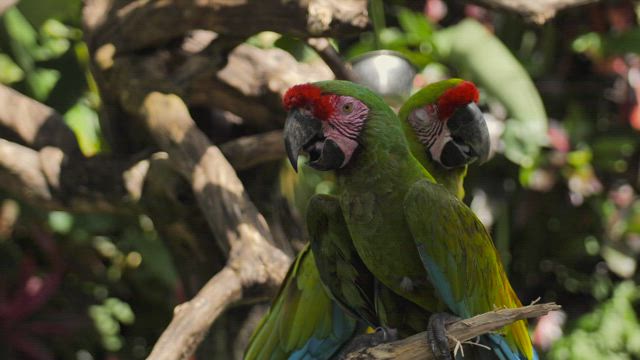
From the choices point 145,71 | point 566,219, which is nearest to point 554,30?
point 566,219

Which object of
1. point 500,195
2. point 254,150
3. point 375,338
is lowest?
point 500,195

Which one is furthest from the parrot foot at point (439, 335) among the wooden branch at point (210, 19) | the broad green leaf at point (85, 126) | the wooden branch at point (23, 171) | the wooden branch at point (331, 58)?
the broad green leaf at point (85, 126)

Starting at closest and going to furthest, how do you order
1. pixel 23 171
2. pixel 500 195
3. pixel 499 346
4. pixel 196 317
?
pixel 499 346
pixel 196 317
pixel 23 171
pixel 500 195

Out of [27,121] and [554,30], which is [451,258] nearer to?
[27,121]

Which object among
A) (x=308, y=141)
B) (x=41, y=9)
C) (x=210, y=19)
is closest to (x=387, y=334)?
(x=308, y=141)

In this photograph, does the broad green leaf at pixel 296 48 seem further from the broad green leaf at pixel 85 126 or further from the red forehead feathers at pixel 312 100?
the red forehead feathers at pixel 312 100

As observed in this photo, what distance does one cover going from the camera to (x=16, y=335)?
8.33ft

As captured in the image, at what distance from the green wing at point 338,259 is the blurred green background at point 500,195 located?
118 centimetres

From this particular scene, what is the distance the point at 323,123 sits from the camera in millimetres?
1114

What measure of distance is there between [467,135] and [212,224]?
1.82 feet

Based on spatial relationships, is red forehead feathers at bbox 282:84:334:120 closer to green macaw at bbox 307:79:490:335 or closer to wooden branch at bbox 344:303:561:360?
green macaw at bbox 307:79:490:335

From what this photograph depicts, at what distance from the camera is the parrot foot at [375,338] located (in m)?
1.21

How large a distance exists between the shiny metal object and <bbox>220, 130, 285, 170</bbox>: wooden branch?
0.20 m

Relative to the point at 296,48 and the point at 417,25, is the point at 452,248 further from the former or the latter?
the point at 417,25
